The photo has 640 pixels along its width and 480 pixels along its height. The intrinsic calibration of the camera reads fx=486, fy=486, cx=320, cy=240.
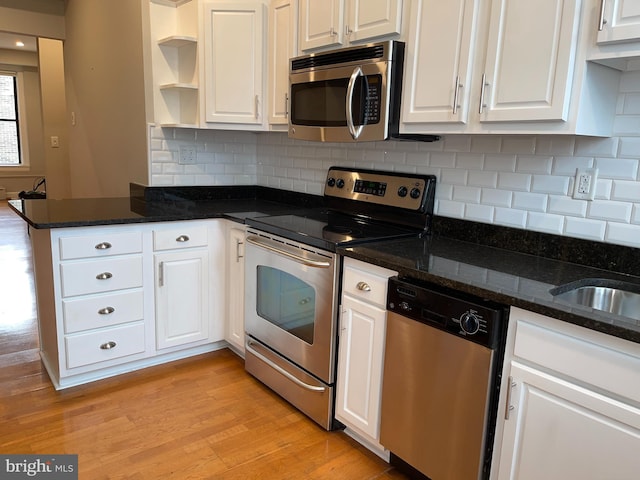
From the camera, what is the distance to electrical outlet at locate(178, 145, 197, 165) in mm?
3298

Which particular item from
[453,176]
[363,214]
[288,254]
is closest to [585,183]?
[453,176]

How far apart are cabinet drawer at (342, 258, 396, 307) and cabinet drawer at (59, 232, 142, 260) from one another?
3.95 feet

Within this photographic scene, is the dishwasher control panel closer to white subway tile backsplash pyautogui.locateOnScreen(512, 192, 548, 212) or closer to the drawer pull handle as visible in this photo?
white subway tile backsplash pyautogui.locateOnScreen(512, 192, 548, 212)

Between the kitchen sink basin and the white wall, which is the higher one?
the white wall

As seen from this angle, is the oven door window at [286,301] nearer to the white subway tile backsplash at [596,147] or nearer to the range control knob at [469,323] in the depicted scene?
the range control knob at [469,323]

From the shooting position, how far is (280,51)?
2746 mm

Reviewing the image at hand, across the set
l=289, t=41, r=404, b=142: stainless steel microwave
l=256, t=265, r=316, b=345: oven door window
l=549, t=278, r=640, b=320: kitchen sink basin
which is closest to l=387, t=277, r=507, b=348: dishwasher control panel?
l=549, t=278, r=640, b=320: kitchen sink basin

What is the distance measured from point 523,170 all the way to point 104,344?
7.34ft

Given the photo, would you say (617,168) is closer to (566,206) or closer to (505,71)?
(566,206)

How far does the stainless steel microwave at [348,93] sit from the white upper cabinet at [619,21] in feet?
2.61

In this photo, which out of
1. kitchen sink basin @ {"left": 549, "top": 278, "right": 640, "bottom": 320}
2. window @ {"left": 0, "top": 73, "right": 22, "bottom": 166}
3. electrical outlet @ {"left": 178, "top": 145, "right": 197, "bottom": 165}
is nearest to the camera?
kitchen sink basin @ {"left": 549, "top": 278, "right": 640, "bottom": 320}

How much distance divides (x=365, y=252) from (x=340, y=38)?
42.7 inches

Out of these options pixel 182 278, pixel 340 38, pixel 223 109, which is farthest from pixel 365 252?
pixel 223 109

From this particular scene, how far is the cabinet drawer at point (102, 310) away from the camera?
2.45 metres
